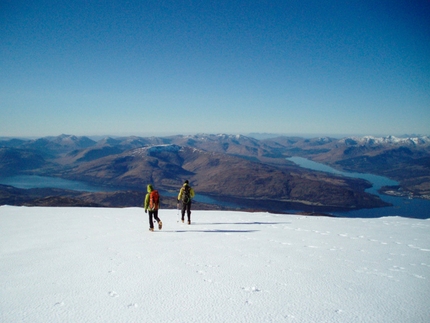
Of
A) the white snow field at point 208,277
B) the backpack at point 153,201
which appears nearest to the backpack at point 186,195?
the backpack at point 153,201

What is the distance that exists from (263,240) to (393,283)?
5769 millimetres

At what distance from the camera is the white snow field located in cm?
545

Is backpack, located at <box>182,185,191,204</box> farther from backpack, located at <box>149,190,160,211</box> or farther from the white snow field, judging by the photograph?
the white snow field

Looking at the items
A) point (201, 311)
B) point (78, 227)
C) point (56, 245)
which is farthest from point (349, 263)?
point (78, 227)

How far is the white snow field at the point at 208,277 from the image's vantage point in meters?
5.45

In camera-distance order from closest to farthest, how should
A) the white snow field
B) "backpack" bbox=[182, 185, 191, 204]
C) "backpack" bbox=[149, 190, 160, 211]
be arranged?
1. the white snow field
2. "backpack" bbox=[149, 190, 160, 211]
3. "backpack" bbox=[182, 185, 191, 204]

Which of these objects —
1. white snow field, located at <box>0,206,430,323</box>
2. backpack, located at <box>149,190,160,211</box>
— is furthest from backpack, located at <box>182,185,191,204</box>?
white snow field, located at <box>0,206,430,323</box>

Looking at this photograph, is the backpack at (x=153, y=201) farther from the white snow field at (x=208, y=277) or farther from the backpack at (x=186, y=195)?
the backpack at (x=186, y=195)

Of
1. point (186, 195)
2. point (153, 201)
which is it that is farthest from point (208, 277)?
point (186, 195)

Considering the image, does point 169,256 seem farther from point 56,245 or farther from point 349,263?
point 349,263

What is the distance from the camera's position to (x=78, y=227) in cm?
1440

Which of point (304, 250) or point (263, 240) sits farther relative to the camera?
point (263, 240)

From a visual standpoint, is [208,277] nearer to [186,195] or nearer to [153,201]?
[153,201]

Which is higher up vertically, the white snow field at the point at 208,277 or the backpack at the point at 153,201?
the backpack at the point at 153,201
